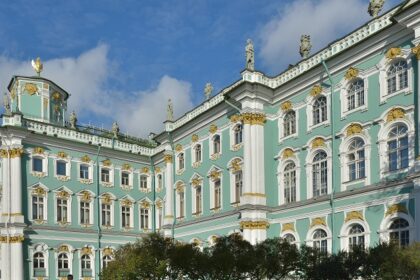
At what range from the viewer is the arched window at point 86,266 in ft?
125

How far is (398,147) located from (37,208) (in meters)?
26.7

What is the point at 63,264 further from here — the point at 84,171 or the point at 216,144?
the point at 216,144

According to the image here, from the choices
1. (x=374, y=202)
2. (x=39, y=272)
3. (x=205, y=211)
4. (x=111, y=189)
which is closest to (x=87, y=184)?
(x=111, y=189)

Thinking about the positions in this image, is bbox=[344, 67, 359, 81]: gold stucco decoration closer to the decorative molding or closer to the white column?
the decorative molding

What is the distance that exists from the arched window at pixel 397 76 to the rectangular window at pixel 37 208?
26623 mm

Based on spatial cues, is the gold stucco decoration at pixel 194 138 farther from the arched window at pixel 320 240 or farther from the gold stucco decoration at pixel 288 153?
the arched window at pixel 320 240

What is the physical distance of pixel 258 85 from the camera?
29.1 m

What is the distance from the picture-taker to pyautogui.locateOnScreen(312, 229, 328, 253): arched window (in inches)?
981

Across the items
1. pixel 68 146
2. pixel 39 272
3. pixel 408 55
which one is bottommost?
pixel 39 272

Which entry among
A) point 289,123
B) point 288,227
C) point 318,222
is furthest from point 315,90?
point 288,227

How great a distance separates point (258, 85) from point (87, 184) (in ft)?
59.4

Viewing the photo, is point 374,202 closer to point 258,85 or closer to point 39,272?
point 258,85

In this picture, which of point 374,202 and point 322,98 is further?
point 322,98

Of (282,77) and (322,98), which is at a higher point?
(282,77)
